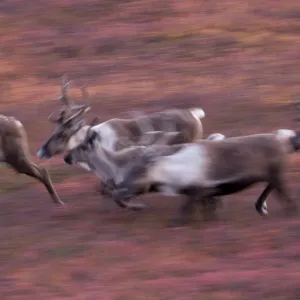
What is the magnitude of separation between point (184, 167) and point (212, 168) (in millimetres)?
295

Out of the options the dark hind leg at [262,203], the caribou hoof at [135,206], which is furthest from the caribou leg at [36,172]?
the dark hind leg at [262,203]

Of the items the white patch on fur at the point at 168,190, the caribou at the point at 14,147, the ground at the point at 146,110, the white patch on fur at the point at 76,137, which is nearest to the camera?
the ground at the point at 146,110

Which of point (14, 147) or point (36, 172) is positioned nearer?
point (14, 147)

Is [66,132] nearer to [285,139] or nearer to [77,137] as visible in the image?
[77,137]

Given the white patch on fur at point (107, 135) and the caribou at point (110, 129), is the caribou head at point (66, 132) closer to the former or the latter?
the caribou at point (110, 129)

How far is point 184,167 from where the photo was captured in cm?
896

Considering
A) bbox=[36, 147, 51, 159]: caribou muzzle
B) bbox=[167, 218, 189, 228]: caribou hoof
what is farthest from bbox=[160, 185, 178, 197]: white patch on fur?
bbox=[36, 147, 51, 159]: caribou muzzle

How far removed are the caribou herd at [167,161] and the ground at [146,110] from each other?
32 cm

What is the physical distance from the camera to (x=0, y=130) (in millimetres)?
10547

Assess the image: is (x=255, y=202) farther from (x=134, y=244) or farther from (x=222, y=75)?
(x=222, y=75)

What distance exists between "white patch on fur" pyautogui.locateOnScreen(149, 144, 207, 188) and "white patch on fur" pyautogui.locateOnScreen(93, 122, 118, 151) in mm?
1843

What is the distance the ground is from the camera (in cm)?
748

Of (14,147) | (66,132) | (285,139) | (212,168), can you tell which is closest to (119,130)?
(66,132)

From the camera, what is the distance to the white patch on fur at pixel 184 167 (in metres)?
8.93
